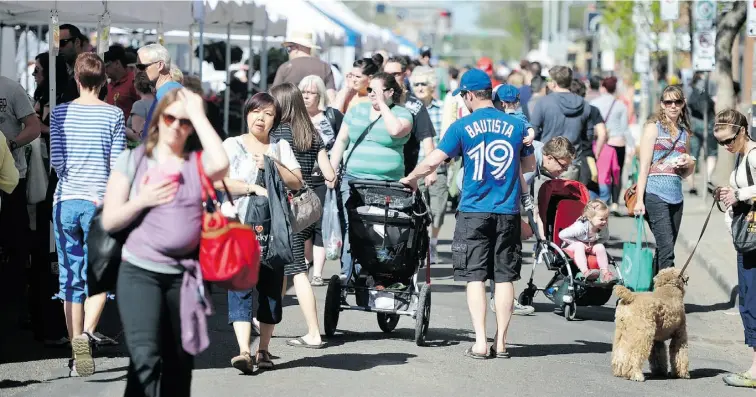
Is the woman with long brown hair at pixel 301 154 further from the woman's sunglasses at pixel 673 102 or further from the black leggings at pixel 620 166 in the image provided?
the black leggings at pixel 620 166

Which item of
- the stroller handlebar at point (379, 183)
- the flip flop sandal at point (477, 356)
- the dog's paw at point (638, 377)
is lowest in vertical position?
the dog's paw at point (638, 377)

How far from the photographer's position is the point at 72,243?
315 inches

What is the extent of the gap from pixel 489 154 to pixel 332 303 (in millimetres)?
1631

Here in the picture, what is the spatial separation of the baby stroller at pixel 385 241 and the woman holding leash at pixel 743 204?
2.09 metres

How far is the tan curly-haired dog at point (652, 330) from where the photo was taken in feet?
26.1

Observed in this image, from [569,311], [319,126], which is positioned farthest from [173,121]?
[569,311]

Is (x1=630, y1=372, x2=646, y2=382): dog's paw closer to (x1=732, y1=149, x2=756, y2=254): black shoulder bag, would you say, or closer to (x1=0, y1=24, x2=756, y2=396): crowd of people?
(x1=0, y1=24, x2=756, y2=396): crowd of people

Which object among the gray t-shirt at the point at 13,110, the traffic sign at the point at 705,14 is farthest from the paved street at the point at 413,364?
the traffic sign at the point at 705,14

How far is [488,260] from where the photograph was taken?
8.58m

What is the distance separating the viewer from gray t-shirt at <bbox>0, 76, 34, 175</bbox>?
8.92 m

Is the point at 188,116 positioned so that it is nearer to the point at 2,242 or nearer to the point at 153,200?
the point at 153,200

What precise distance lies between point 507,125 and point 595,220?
245 centimetres

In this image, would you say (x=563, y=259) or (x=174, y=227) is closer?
(x=174, y=227)

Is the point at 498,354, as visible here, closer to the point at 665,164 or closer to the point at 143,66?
the point at 665,164
